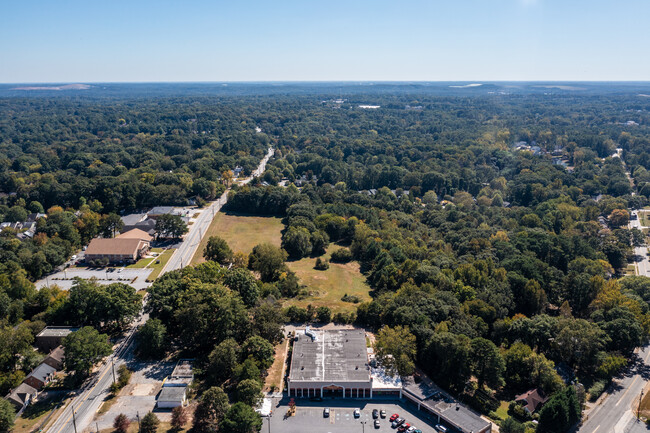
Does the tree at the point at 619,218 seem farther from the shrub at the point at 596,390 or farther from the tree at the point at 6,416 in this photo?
the tree at the point at 6,416

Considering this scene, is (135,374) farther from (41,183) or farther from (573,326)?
(41,183)

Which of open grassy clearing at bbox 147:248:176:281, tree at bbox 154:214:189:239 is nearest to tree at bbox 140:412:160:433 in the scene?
open grassy clearing at bbox 147:248:176:281

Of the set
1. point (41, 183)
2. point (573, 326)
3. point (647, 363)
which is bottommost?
point (647, 363)

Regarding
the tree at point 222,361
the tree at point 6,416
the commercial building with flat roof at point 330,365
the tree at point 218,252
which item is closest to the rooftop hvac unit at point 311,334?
the commercial building with flat roof at point 330,365

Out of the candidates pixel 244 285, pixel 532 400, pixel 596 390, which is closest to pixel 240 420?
pixel 244 285

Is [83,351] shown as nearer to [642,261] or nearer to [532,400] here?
[532,400]

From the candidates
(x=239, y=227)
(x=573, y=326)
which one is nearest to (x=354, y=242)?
(x=239, y=227)
